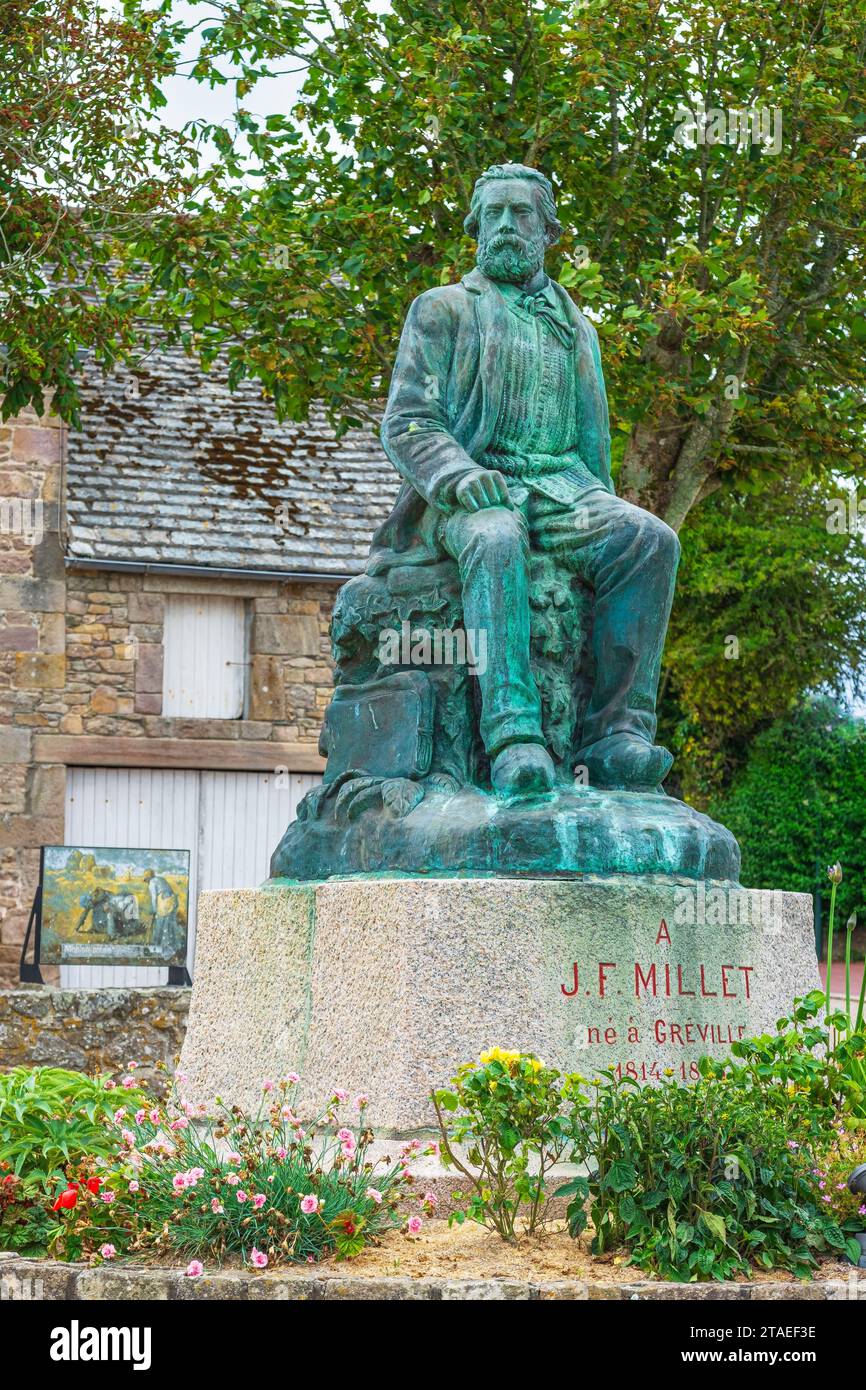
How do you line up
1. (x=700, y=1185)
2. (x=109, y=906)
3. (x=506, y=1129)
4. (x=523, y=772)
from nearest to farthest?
(x=700, y=1185) → (x=506, y=1129) → (x=523, y=772) → (x=109, y=906)

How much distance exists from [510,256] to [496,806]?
6.69ft

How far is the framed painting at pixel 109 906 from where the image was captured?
652 inches

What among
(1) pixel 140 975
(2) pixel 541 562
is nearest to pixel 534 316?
(2) pixel 541 562

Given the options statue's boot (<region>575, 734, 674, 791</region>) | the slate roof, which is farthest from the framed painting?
statue's boot (<region>575, 734, 674, 791</region>)

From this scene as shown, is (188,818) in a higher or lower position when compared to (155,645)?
lower

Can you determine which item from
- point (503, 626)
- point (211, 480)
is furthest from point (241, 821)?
point (503, 626)

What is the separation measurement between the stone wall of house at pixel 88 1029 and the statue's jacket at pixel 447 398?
7.47 meters

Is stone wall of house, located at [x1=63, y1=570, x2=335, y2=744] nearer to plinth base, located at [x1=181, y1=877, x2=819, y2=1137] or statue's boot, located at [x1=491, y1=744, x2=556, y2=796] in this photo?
plinth base, located at [x1=181, y1=877, x2=819, y2=1137]

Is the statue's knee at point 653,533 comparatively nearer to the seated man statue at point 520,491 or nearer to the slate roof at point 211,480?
the seated man statue at point 520,491

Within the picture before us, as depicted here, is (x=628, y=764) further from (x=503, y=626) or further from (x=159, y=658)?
(x=159, y=658)

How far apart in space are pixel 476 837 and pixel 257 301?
940 cm

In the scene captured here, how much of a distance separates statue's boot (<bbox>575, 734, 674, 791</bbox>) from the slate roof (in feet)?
41.2

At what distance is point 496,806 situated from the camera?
629 centimetres

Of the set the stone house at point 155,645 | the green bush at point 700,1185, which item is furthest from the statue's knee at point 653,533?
the stone house at point 155,645
